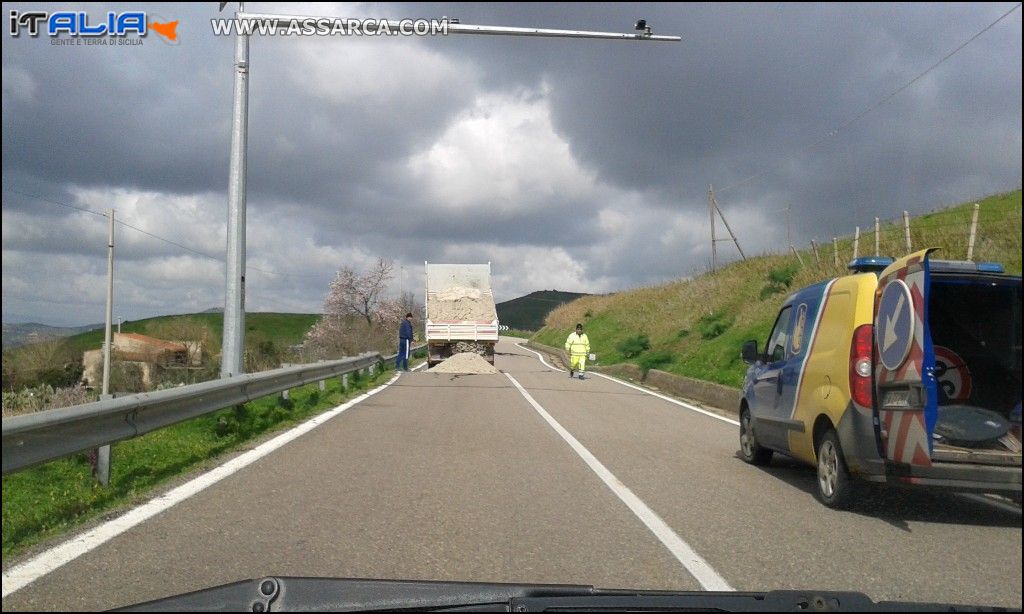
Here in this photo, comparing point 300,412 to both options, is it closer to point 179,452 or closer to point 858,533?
point 179,452

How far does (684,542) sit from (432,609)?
8.88 feet

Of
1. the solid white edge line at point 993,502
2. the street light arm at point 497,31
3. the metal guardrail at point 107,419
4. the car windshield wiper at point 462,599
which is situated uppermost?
the street light arm at point 497,31

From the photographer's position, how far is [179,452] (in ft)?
29.3

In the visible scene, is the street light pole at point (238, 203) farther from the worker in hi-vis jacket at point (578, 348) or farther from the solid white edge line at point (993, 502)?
the worker in hi-vis jacket at point (578, 348)

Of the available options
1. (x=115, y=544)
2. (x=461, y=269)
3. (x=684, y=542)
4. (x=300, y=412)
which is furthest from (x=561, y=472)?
(x=461, y=269)

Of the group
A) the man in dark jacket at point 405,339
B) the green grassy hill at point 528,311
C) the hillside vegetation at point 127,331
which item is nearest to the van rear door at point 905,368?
the hillside vegetation at point 127,331

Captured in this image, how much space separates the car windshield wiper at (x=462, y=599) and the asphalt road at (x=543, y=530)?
3.34 feet

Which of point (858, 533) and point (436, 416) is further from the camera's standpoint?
point (436, 416)

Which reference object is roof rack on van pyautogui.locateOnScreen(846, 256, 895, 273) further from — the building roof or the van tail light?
the building roof

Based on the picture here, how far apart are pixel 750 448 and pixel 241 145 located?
8.69 m

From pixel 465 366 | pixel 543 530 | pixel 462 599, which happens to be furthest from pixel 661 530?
pixel 465 366

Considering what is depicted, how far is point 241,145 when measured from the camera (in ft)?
42.0

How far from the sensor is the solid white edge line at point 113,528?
467cm

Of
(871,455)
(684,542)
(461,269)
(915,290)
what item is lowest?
(684,542)
